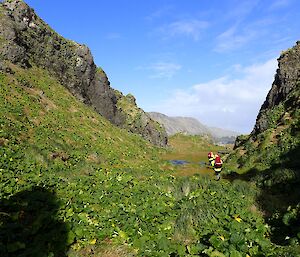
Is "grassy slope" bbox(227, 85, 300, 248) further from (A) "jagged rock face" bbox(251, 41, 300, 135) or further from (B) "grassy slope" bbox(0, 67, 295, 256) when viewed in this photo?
(A) "jagged rock face" bbox(251, 41, 300, 135)

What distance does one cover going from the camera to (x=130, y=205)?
16.6 m

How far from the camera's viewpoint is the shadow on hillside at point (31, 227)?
10.5 meters

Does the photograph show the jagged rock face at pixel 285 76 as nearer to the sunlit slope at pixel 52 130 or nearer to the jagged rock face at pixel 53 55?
the sunlit slope at pixel 52 130

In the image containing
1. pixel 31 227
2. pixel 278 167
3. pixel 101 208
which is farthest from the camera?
pixel 278 167

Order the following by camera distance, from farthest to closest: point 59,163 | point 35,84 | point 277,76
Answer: point 277,76, point 35,84, point 59,163

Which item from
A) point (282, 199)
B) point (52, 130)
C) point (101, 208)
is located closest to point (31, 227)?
point (101, 208)

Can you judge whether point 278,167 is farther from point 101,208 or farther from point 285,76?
point 285,76

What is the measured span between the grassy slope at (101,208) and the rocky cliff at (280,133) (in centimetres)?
759

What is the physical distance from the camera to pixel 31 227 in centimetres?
1220

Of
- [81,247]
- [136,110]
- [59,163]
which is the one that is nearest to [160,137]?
[136,110]

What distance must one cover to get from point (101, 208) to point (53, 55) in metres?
38.6

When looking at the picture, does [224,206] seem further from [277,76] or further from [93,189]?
[277,76]

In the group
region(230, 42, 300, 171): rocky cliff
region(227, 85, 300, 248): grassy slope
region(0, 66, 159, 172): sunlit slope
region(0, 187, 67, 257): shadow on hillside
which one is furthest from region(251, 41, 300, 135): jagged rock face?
region(0, 187, 67, 257): shadow on hillside

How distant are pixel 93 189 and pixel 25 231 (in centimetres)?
679
